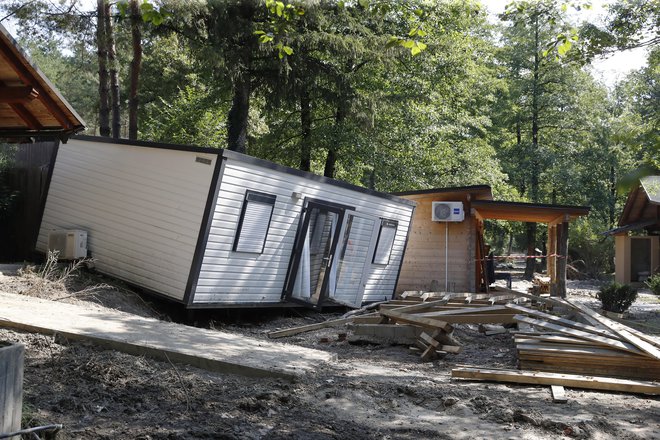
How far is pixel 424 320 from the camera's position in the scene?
32.4 ft

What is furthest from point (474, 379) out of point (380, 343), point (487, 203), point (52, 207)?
point (487, 203)

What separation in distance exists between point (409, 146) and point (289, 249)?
41.9 ft

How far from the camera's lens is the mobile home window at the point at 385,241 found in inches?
621

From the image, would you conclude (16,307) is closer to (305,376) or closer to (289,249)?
(305,376)

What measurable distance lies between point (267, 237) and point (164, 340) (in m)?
5.29

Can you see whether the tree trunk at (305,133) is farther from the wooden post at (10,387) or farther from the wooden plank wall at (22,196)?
the wooden post at (10,387)

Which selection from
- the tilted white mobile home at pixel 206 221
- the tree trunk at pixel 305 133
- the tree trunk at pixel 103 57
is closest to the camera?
the tilted white mobile home at pixel 206 221

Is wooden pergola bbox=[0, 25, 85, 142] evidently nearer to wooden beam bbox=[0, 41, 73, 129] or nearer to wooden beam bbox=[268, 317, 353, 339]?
wooden beam bbox=[0, 41, 73, 129]

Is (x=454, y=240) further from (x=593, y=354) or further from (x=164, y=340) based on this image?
(x=164, y=340)

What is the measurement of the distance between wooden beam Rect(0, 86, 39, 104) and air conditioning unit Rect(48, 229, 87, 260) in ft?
14.3

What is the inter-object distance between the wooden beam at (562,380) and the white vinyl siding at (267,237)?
5.01 m

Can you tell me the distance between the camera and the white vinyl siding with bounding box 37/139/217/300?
11.2 meters

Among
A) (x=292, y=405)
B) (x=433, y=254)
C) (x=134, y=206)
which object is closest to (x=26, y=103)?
(x=134, y=206)

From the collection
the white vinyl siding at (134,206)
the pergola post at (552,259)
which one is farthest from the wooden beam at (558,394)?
the pergola post at (552,259)
